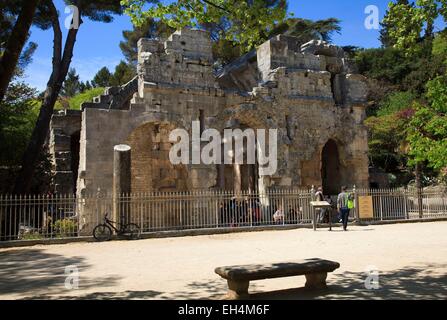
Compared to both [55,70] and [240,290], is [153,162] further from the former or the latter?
[240,290]

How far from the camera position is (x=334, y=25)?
3631 centimetres

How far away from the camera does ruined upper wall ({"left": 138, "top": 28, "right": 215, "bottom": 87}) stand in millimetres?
16594

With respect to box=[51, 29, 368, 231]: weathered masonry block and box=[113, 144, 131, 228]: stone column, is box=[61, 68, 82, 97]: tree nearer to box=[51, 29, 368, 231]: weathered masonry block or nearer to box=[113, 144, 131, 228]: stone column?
box=[51, 29, 368, 231]: weathered masonry block

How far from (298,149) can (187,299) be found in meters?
14.5

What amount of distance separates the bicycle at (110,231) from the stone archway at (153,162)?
365 cm

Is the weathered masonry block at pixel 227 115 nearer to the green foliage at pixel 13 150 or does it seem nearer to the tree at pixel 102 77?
the green foliage at pixel 13 150

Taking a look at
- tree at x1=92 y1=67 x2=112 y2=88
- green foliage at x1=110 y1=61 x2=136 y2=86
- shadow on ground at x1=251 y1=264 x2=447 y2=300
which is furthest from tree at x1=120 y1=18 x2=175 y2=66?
shadow on ground at x1=251 y1=264 x2=447 y2=300

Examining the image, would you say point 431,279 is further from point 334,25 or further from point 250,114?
point 334,25

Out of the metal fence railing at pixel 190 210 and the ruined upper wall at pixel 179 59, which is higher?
the ruined upper wall at pixel 179 59

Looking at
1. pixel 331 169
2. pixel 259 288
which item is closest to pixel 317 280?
pixel 259 288

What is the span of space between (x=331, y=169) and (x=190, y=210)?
357 inches

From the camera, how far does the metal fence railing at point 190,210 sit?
1330 centimetres

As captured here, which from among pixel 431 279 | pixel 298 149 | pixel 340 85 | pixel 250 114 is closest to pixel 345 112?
pixel 340 85

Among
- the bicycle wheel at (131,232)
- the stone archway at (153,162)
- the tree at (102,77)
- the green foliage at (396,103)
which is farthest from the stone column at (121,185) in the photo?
the tree at (102,77)
